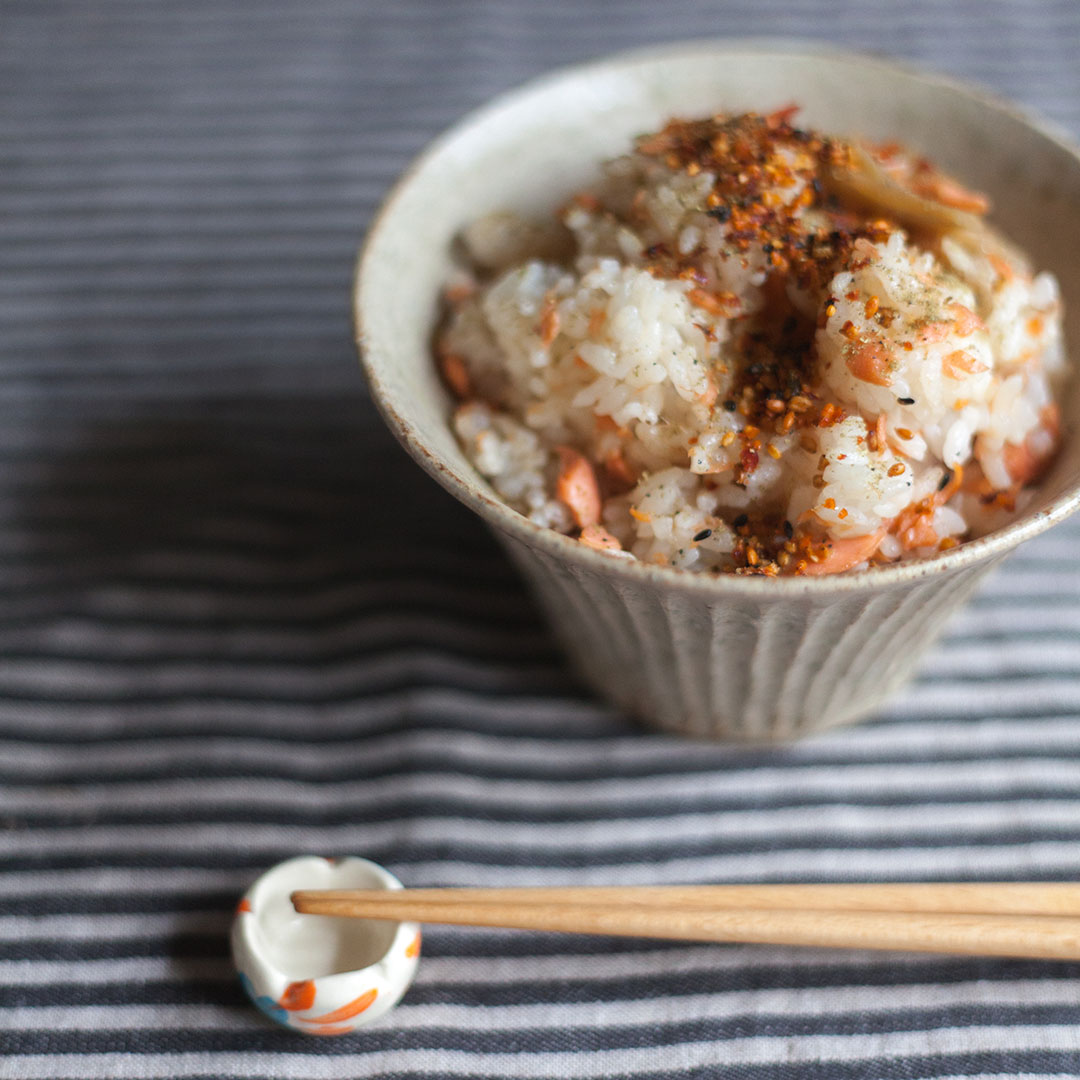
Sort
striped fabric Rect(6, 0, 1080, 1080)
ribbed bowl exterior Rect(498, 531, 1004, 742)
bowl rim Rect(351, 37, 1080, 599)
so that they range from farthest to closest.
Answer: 1. striped fabric Rect(6, 0, 1080, 1080)
2. ribbed bowl exterior Rect(498, 531, 1004, 742)
3. bowl rim Rect(351, 37, 1080, 599)

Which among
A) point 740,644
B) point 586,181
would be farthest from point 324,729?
point 586,181

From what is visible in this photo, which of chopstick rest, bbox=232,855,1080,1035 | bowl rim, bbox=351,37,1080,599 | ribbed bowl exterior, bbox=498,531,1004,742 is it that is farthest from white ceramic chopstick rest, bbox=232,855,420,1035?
bowl rim, bbox=351,37,1080,599

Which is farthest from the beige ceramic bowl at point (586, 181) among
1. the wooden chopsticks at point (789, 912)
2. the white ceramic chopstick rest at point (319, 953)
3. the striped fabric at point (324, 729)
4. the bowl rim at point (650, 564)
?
the white ceramic chopstick rest at point (319, 953)

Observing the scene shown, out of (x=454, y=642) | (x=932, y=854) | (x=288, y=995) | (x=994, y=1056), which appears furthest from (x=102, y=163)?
(x=994, y=1056)

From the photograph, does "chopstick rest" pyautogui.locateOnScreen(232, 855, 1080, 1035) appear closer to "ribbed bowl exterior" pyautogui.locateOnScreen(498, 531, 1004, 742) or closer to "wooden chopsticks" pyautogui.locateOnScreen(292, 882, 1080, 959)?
"wooden chopsticks" pyautogui.locateOnScreen(292, 882, 1080, 959)

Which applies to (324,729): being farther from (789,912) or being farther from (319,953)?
(789,912)
